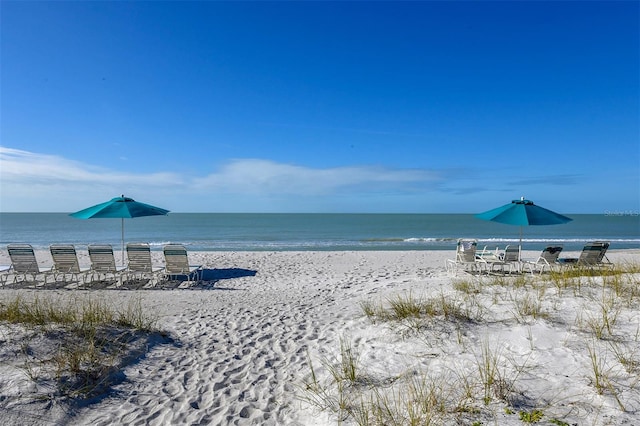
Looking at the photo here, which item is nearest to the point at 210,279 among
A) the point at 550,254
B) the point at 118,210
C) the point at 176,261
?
the point at 176,261

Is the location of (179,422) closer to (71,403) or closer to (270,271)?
(71,403)

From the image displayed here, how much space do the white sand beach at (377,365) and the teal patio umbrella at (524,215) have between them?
2976mm

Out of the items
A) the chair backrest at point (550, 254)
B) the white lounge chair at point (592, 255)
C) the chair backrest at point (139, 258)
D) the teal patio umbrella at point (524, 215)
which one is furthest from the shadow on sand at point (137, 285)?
the white lounge chair at point (592, 255)

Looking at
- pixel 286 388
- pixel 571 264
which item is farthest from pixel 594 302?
pixel 571 264

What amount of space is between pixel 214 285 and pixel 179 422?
228 inches

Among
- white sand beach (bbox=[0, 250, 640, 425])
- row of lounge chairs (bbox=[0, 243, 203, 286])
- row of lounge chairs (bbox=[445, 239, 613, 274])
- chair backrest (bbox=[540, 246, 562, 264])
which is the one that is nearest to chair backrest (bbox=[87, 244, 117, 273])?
row of lounge chairs (bbox=[0, 243, 203, 286])

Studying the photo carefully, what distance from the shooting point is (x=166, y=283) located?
28.4ft

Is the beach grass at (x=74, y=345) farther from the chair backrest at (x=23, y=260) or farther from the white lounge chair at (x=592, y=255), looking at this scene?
the white lounge chair at (x=592, y=255)

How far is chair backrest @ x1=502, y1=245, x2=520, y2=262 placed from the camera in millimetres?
9453

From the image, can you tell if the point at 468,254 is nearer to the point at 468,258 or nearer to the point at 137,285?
the point at 468,258

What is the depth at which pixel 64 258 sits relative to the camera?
27.2 ft

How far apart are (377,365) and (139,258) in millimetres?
7013

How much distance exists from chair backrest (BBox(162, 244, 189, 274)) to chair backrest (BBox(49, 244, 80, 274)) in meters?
2.08

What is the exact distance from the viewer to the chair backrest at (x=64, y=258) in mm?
8219
